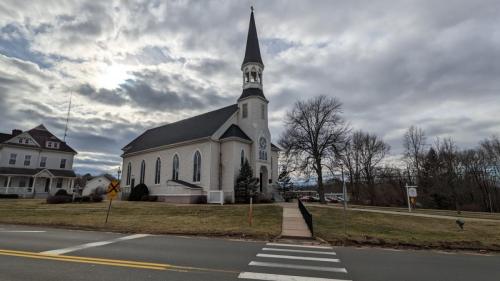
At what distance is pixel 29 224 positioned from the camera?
1521 cm

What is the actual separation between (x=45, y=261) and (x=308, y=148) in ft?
94.1

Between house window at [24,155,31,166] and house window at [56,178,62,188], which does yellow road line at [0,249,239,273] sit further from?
house window at [24,155,31,166]

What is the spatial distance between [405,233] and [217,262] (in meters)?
10.7

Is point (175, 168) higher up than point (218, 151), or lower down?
lower down

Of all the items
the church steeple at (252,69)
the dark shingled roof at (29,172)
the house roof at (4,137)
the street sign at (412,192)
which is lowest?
the street sign at (412,192)

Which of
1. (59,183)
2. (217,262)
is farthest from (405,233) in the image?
(59,183)

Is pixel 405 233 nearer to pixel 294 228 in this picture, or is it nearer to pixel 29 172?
pixel 294 228

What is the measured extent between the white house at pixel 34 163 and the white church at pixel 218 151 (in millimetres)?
15916

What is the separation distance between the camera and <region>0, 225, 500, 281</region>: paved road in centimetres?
593

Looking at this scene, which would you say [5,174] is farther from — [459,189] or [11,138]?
[459,189]

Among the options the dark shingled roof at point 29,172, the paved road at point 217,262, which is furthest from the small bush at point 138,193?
the paved road at point 217,262

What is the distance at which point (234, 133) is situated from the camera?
29953 millimetres

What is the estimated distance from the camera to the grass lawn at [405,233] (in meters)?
11.3

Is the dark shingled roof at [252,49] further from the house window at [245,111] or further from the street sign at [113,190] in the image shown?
the street sign at [113,190]
